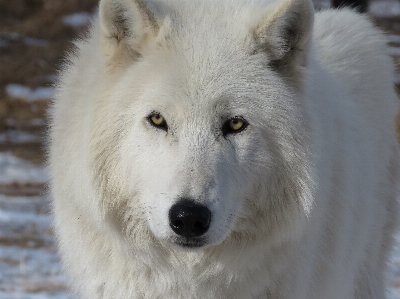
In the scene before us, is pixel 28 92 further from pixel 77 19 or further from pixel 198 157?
pixel 198 157

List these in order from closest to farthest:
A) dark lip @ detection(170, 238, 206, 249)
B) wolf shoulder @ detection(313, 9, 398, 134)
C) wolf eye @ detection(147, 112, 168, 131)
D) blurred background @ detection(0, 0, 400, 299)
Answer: dark lip @ detection(170, 238, 206, 249)
wolf eye @ detection(147, 112, 168, 131)
wolf shoulder @ detection(313, 9, 398, 134)
blurred background @ detection(0, 0, 400, 299)

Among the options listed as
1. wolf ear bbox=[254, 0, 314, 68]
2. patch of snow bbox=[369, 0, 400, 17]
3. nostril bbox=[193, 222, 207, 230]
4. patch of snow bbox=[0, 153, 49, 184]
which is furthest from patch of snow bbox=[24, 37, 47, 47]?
nostril bbox=[193, 222, 207, 230]

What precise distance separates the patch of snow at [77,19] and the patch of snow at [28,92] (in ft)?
10.0

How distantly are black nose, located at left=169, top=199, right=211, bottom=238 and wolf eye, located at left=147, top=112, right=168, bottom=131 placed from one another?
45 centimetres

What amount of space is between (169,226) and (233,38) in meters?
1.01

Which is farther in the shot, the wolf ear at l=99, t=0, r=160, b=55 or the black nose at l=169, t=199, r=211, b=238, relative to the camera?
the wolf ear at l=99, t=0, r=160, b=55

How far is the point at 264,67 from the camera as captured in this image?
3457mm

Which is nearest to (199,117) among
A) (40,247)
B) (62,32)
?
(40,247)

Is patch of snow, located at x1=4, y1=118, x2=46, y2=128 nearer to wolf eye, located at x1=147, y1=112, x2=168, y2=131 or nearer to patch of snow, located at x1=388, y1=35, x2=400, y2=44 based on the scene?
patch of snow, located at x1=388, y1=35, x2=400, y2=44

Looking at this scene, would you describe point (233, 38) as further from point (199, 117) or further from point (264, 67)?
point (199, 117)

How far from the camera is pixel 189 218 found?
2.98 metres

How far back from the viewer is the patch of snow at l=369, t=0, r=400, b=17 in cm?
1923

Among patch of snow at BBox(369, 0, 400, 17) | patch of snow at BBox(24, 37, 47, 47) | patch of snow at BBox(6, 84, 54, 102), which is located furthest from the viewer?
patch of snow at BBox(369, 0, 400, 17)

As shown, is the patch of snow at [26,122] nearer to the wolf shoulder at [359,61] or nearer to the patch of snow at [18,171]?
the patch of snow at [18,171]
